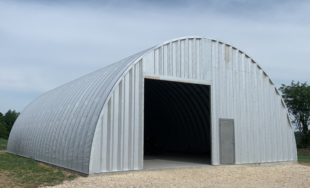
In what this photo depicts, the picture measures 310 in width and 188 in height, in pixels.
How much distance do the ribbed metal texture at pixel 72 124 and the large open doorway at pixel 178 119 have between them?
5521mm

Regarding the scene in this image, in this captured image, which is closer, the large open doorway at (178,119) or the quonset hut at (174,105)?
the quonset hut at (174,105)

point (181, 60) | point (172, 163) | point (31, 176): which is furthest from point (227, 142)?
point (31, 176)

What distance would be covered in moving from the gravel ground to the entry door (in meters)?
0.69

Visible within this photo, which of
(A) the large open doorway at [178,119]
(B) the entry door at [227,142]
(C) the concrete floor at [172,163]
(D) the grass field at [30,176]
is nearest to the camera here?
(D) the grass field at [30,176]

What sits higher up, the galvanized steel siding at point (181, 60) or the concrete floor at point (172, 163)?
the galvanized steel siding at point (181, 60)

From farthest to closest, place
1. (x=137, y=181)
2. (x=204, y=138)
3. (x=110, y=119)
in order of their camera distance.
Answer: (x=204, y=138)
(x=110, y=119)
(x=137, y=181)

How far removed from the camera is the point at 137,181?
1074 centimetres

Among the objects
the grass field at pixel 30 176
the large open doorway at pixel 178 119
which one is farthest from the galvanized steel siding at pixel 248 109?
the grass field at pixel 30 176

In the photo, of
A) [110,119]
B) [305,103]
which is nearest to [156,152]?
[110,119]

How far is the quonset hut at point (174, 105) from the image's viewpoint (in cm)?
1204

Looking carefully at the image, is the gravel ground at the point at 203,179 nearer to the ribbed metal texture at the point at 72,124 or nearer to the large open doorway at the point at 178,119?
the ribbed metal texture at the point at 72,124

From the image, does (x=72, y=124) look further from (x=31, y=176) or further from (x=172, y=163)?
(x=172, y=163)

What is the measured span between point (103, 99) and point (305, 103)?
31513 millimetres

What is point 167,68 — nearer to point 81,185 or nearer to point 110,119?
point 110,119
